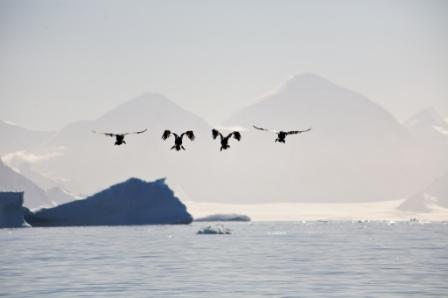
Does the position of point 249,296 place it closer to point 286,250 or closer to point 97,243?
point 286,250

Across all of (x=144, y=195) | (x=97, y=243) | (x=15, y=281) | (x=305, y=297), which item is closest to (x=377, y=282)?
(x=305, y=297)

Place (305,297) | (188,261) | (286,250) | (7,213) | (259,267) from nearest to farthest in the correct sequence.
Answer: (305,297) → (259,267) → (188,261) → (286,250) → (7,213)

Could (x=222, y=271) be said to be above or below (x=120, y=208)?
below

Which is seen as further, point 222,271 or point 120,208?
point 120,208

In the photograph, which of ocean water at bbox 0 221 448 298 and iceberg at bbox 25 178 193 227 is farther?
iceberg at bbox 25 178 193 227

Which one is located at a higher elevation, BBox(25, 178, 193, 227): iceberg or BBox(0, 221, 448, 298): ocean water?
BBox(25, 178, 193, 227): iceberg

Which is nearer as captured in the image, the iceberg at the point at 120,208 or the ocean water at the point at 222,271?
the ocean water at the point at 222,271

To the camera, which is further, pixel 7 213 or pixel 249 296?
pixel 7 213

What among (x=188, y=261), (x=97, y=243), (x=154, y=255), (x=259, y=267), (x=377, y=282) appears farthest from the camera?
(x=97, y=243)

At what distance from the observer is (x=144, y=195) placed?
560ft

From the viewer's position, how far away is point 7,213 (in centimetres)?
16375

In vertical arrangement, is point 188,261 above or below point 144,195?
below

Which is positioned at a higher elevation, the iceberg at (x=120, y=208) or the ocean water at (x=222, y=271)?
the iceberg at (x=120, y=208)

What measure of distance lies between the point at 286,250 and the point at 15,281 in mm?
42683
